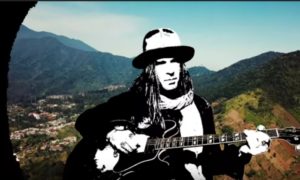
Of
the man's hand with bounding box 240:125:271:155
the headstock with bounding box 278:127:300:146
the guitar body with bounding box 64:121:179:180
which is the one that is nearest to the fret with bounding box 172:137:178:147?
the guitar body with bounding box 64:121:179:180

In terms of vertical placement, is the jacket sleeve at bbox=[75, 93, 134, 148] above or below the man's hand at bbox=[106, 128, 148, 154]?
above

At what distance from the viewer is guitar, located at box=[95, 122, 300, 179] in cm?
461

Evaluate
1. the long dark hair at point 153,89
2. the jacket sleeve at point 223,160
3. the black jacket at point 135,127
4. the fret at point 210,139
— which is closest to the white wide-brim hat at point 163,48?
the long dark hair at point 153,89

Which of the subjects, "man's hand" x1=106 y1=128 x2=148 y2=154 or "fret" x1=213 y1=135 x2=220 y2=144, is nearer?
"fret" x1=213 y1=135 x2=220 y2=144

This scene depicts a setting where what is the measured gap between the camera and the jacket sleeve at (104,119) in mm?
5332

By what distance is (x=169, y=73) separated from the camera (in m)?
5.23

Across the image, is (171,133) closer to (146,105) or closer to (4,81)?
(146,105)

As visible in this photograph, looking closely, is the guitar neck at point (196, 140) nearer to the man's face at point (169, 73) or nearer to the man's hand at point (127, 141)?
the man's hand at point (127, 141)

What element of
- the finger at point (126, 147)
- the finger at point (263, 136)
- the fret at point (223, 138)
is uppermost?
the finger at point (263, 136)

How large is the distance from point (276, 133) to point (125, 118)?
1927 millimetres

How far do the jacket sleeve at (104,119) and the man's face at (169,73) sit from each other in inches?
21.8

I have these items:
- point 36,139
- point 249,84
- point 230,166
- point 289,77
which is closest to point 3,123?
point 230,166

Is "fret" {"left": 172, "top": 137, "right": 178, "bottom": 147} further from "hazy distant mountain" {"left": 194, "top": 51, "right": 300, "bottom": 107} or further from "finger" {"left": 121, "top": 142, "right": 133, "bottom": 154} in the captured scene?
"hazy distant mountain" {"left": 194, "top": 51, "right": 300, "bottom": 107}

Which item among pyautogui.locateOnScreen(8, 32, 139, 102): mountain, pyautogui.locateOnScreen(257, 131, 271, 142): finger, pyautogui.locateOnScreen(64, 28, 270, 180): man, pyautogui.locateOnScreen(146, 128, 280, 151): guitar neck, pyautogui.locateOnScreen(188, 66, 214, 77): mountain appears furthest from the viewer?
pyautogui.locateOnScreen(8, 32, 139, 102): mountain
